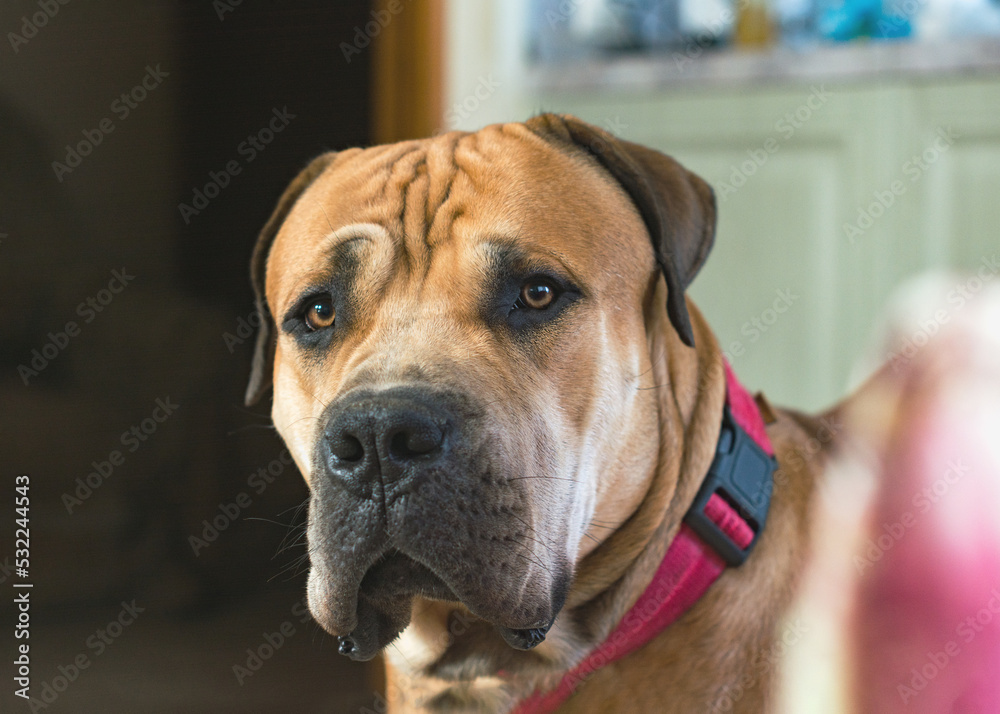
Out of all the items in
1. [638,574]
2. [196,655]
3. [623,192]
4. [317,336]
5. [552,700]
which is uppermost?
[623,192]

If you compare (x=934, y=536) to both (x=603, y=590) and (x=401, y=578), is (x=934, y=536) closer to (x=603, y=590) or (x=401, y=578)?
(x=603, y=590)

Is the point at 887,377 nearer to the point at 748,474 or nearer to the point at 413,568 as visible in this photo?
the point at 748,474

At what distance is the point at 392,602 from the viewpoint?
963 mm

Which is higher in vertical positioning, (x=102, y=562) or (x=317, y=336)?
(x=317, y=336)

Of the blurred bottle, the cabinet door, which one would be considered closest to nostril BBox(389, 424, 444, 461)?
the cabinet door

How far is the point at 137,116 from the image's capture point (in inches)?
61.9

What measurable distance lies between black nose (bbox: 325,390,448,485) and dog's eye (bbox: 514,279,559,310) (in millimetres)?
255

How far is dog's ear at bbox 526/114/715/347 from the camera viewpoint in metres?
1.10

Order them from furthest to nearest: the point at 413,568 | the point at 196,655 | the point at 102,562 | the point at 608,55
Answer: the point at 608,55, the point at 196,655, the point at 102,562, the point at 413,568

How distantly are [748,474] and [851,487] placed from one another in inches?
8.4

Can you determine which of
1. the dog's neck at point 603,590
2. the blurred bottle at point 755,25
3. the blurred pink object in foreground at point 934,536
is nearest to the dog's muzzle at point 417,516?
the dog's neck at point 603,590

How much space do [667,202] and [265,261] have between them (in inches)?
24.3

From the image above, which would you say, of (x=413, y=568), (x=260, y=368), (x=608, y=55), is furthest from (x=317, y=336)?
(x=608, y=55)

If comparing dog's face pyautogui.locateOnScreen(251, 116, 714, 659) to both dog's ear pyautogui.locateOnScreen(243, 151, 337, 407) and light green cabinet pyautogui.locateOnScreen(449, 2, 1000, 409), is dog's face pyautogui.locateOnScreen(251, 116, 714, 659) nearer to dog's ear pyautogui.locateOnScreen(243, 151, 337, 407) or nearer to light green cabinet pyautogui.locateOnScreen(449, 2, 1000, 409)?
dog's ear pyautogui.locateOnScreen(243, 151, 337, 407)
